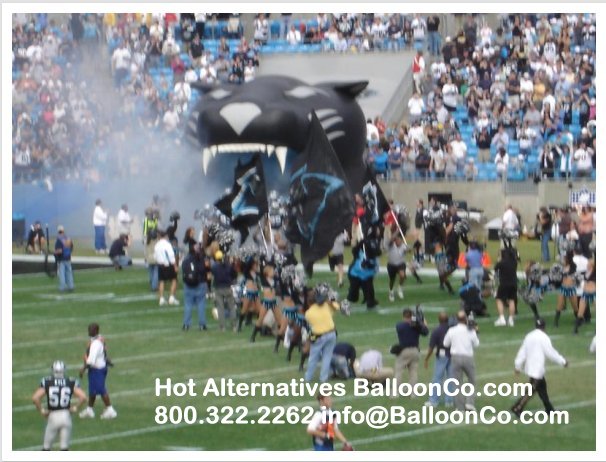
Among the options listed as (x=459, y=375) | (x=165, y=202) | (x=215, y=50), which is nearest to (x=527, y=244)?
(x=165, y=202)

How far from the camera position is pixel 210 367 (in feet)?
91.7

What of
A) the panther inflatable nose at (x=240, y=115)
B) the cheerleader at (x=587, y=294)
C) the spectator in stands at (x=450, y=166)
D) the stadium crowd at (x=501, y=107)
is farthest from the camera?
the spectator in stands at (x=450, y=166)

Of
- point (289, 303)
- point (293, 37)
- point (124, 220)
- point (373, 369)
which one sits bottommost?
point (373, 369)

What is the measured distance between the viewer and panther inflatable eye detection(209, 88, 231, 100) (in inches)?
1462

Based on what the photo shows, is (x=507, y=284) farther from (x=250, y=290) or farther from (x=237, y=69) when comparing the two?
(x=237, y=69)

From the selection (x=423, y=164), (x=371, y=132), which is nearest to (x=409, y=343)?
(x=423, y=164)

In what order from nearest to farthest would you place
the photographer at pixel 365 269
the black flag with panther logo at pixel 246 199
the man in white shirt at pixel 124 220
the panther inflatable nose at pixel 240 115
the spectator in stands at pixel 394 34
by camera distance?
1. the photographer at pixel 365 269
2. the black flag with panther logo at pixel 246 199
3. the panther inflatable nose at pixel 240 115
4. the man in white shirt at pixel 124 220
5. the spectator in stands at pixel 394 34

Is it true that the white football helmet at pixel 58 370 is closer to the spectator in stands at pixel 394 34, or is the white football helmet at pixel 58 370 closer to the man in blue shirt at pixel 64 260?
the man in blue shirt at pixel 64 260

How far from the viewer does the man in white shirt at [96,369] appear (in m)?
24.5

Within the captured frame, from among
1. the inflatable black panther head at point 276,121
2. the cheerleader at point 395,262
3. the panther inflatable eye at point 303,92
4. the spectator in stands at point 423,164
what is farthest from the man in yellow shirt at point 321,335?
the spectator in stands at point 423,164

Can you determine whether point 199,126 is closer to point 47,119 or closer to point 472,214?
point 472,214

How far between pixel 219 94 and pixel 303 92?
5.29 ft

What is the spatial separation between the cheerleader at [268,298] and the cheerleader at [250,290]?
22.4 inches

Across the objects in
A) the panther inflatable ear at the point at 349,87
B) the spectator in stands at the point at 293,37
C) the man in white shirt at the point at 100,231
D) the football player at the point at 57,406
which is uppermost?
the spectator in stands at the point at 293,37
